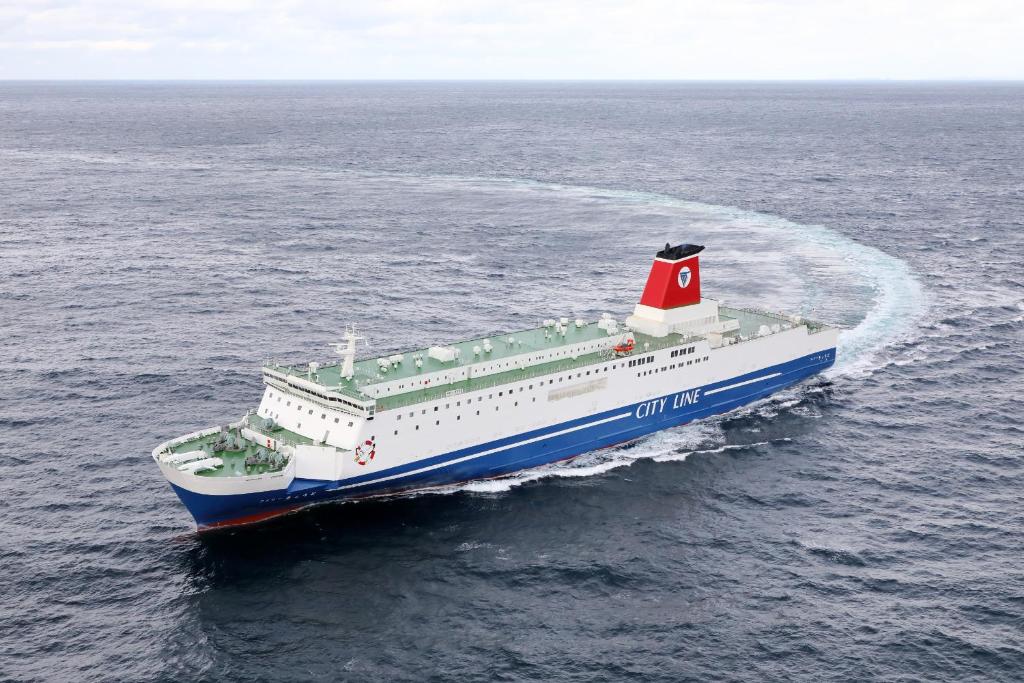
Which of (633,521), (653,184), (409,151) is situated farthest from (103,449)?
(409,151)

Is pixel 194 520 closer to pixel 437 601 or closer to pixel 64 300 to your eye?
pixel 437 601

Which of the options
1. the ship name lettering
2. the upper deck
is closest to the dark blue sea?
the ship name lettering

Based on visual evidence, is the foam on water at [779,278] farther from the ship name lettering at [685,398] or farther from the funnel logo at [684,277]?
the funnel logo at [684,277]

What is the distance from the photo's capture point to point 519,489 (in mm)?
50656

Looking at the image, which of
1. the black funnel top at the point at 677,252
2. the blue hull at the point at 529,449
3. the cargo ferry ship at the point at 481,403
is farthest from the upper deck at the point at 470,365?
the black funnel top at the point at 677,252

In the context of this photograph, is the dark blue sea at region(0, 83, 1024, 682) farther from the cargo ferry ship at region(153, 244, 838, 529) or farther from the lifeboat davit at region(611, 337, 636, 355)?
the lifeboat davit at region(611, 337, 636, 355)

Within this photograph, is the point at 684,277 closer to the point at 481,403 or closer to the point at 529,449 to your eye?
the point at 529,449

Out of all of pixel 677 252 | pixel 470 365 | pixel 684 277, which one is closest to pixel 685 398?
pixel 684 277

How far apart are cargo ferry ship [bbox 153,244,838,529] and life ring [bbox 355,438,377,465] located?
2.5 inches

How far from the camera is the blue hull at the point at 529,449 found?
44.9 meters

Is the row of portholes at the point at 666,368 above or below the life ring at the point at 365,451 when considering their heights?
above

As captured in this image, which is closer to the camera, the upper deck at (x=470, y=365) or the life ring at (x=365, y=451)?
the life ring at (x=365, y=451)

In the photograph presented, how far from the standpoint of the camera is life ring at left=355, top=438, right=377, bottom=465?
4659 centimetres

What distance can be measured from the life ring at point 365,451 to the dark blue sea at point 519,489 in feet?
9.04
